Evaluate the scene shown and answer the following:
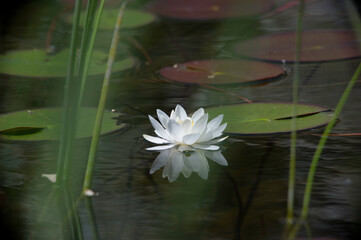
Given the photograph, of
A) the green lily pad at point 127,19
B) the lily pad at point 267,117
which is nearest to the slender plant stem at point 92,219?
the lily pad at point 267,117

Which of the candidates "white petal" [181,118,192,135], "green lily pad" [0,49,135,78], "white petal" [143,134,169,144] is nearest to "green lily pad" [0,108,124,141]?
"white petal" [143,134,169,144]

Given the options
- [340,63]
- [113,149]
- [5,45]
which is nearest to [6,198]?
[113,149]

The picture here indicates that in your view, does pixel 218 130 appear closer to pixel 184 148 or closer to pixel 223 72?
pixel 184 148

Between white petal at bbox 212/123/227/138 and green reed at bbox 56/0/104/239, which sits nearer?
green reed at bbox 56/0/104/239

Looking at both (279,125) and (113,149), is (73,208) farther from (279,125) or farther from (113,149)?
(279,125)

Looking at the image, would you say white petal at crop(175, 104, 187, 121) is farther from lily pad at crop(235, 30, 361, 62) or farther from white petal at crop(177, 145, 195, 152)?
lily pad at crop(235, 30, 361, 62)

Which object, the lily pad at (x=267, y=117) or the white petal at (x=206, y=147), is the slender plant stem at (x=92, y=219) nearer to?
the white petal at (x=206, y=147)

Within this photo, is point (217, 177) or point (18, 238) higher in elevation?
point (217, 177)
